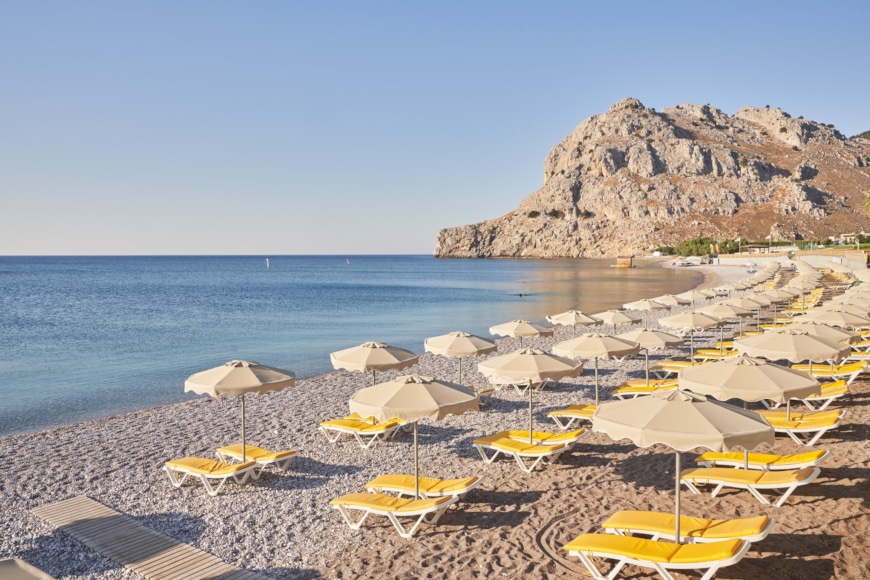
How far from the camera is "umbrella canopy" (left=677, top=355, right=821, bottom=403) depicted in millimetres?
7262

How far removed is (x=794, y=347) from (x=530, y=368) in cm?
473

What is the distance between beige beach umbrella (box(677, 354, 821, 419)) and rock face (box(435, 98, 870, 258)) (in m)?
122

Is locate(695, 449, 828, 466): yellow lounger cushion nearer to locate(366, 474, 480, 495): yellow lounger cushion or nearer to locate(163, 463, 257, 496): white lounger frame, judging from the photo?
locate(366, 474, 480, 495): yellow lounger cushion

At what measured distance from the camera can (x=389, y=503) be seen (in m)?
7.21

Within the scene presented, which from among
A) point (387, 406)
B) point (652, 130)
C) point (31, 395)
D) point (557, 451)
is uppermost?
point (652, 130)

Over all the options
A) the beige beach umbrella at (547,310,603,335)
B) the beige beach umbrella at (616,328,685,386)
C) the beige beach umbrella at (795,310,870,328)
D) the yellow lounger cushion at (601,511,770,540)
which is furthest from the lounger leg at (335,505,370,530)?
the beige beach umbrella at (795,310,870,328)

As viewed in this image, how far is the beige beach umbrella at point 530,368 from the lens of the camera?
30.9 ft

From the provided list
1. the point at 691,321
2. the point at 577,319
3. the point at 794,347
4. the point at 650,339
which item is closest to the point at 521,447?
the point at 794,347

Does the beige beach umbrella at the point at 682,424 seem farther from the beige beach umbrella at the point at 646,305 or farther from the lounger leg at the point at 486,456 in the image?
the beige beach umbrella at the point at 646,305

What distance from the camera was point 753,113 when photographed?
169750 mm

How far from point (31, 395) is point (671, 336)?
18.4 m

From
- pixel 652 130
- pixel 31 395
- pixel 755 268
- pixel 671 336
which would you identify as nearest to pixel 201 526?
pixel 671 336

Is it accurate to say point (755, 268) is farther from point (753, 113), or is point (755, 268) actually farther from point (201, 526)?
point (753, 113)

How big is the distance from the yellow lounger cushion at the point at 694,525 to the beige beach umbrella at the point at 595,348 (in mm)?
4995
